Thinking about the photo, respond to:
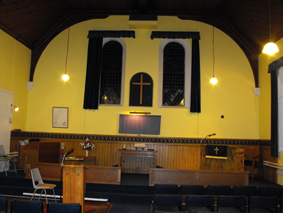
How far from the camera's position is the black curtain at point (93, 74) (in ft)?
33.8

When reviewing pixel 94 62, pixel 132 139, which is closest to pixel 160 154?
pixel 132 139

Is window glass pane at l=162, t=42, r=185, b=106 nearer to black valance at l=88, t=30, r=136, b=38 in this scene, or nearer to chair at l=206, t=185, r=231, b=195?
black valance at l=88, t=30, r=136, b=38

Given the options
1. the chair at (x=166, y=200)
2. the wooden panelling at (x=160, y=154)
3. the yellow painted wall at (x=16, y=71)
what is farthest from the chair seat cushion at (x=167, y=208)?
the yellow painted wall at (x=16, y=71)

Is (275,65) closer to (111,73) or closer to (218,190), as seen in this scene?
(218,190)

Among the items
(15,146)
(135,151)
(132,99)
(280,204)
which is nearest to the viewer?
(280,204)

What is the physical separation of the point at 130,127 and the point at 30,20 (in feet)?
17.5

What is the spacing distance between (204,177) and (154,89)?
14.0 ft

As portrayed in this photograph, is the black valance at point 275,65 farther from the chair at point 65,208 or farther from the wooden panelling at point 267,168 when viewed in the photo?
the chair at point 65,208

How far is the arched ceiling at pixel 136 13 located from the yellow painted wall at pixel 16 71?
10.2 inches

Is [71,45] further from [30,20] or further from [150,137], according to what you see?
[150,137]

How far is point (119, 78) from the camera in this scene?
10.7 metres

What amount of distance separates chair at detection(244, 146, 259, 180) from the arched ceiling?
2.56 m

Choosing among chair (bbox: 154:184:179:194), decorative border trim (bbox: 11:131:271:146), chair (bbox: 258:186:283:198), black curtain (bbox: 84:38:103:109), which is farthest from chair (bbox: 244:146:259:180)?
black curtain (bbox: 84:38:103:109)

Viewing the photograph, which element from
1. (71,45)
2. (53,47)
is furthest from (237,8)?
(53,47)
